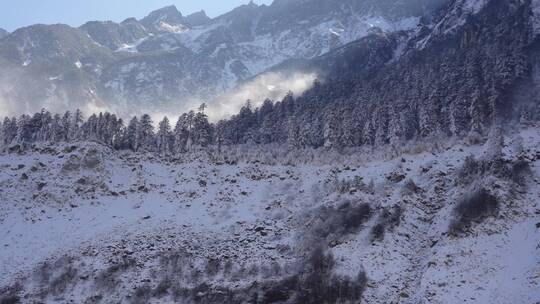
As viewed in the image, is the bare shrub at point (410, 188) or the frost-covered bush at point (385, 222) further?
the bare shrub at point (410, 188)

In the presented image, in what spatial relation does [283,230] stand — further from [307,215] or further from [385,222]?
[385,222]

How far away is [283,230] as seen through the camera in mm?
52594

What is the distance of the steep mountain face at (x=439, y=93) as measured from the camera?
86000mm

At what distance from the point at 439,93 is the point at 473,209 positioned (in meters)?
56.3

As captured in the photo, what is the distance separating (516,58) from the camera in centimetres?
9819

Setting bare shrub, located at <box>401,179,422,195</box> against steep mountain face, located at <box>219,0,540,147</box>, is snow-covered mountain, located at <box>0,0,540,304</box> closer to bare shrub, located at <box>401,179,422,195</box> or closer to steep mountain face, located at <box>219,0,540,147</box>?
bare shrub, located at <box>401,179,422,195</box>

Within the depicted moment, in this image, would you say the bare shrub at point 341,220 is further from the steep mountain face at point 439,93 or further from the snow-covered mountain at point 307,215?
the steep mountain face at point 439,93

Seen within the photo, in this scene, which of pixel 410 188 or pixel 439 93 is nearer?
pixel 410 188

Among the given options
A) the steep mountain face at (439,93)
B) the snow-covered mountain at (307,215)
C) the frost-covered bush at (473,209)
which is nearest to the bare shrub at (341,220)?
the snow-covered mountain at (307,215)

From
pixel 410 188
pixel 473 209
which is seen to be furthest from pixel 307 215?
pixel 473 209

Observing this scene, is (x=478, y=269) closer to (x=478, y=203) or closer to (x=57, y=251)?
(x=478, y=203)

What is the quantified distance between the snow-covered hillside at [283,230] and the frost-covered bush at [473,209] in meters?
0.12

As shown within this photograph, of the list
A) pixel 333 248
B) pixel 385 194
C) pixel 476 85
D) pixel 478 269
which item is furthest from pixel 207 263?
pixel 476 85

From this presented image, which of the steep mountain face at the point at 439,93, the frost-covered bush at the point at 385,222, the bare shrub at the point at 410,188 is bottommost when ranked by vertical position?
the frost-covered bush at the point at 385,222
